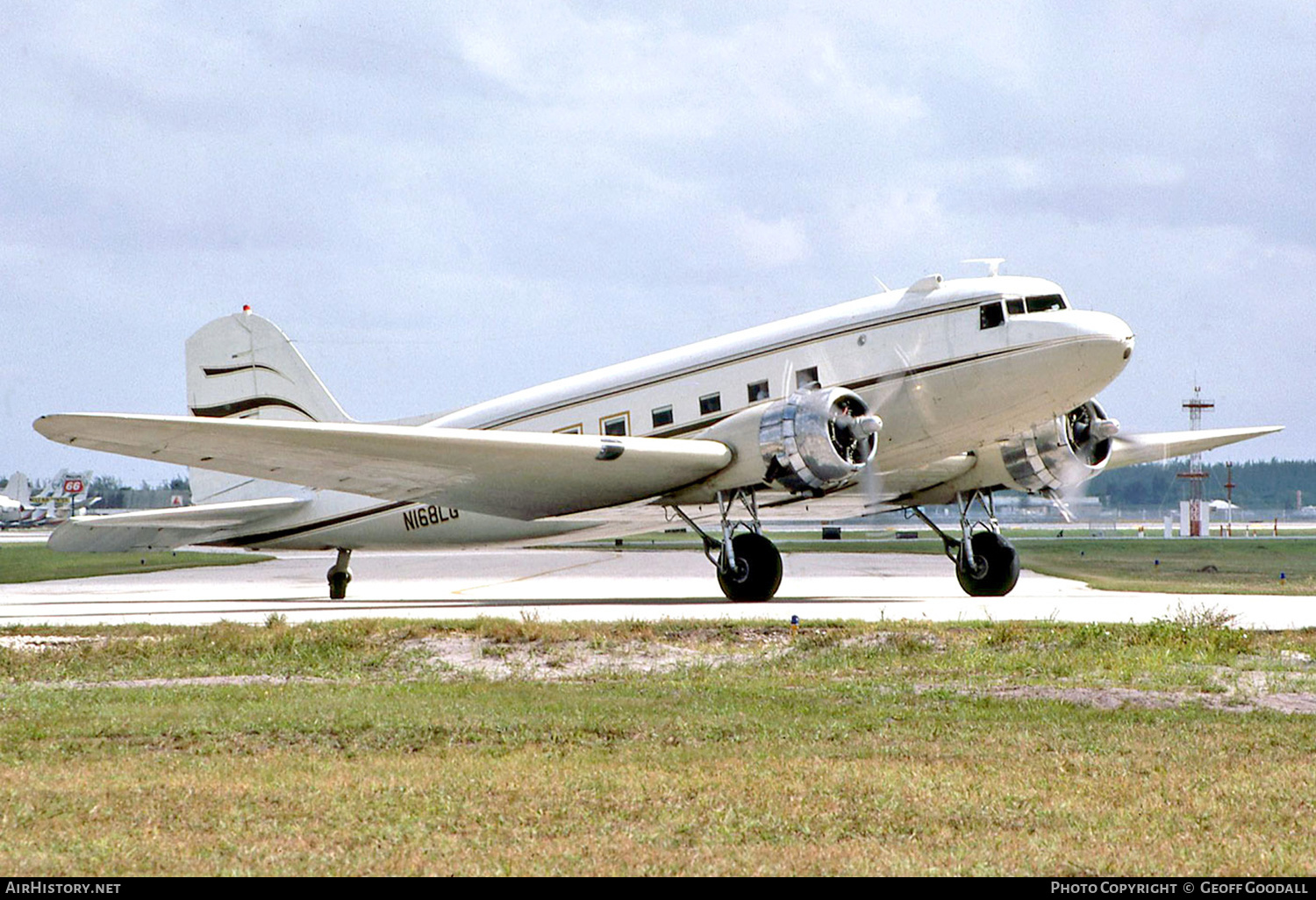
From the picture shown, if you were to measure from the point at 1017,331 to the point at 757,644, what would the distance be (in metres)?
8.29

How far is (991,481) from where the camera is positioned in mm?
24297

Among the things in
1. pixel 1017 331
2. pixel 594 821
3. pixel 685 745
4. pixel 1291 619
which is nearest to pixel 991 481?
pixel 1017 331

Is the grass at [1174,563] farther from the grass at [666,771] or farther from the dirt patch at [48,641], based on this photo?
the dirt patch at [48,641]

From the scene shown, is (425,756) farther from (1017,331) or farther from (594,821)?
(1017,331)

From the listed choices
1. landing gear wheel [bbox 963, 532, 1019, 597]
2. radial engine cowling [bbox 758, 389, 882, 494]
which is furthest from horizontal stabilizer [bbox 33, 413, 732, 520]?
landing gear wheel [bbox 963, 532, 1019, 597]

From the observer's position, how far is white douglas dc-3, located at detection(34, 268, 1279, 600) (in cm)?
2016

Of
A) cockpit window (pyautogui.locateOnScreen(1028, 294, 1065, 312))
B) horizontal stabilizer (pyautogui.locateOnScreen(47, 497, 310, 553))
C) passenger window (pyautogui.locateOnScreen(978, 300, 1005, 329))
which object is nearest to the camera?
passenger window (pyautogui.locateOnScreen(978, 300, 1005, 329))

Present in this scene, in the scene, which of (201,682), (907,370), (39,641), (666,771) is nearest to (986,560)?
(907,370)

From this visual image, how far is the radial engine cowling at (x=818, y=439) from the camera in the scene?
66.3ft

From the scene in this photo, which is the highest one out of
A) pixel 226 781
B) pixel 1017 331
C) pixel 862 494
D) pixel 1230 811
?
pixel 1017 331

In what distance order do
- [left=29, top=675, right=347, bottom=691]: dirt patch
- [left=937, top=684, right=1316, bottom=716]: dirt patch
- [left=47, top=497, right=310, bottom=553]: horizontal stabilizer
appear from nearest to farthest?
1. [left=937, top=684, right=1316, bottom=716]: dirt patch
2. [left=29, top=675, right=347, bottom=691]: dirt patch
3. [left=47, top=497, right=310, bottom=553]: horizontal stabilizer

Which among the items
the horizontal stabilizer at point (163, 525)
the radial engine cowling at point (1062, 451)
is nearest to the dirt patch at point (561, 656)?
the radial engine cowling at point (1062, 451)

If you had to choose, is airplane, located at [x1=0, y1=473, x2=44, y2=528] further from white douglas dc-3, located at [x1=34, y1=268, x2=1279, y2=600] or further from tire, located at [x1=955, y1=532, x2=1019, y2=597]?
tire, located at [x1=955, y1=532, x2=1019, y2=597]

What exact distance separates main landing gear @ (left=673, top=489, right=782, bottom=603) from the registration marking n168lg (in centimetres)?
625
